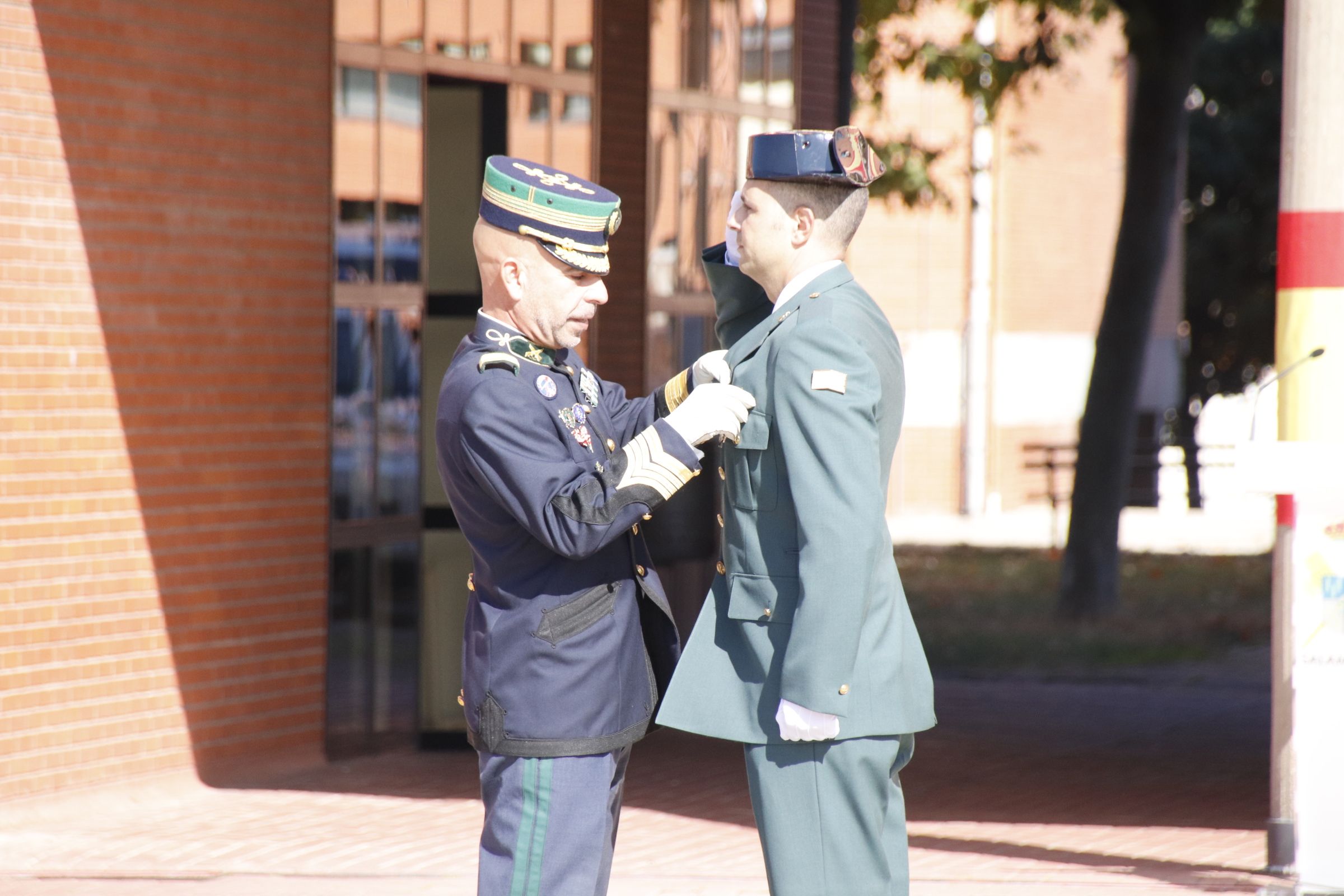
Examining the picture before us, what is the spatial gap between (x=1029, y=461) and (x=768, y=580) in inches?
829

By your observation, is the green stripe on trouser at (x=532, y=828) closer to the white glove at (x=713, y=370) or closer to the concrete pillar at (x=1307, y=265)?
the white glove at (x=713, y=370)

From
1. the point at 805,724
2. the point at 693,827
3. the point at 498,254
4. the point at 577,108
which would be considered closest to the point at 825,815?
the point at 805,724

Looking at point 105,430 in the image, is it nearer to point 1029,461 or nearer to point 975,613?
point 975,613

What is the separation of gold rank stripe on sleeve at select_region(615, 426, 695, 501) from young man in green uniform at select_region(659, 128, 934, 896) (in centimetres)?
13

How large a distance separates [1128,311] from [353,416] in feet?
23.0

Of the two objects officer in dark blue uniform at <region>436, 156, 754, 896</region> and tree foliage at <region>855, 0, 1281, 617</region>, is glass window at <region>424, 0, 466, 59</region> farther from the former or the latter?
tree foliage at <region>855, 0, 1281, 617</region>

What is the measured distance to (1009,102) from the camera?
2133 cm

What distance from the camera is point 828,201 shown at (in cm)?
343

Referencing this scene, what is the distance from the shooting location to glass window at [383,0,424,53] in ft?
24.8

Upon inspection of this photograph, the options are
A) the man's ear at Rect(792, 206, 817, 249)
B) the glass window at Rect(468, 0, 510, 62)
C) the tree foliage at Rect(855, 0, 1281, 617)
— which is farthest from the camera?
the tree foliage at Rect(855, 0, 1281, 617)

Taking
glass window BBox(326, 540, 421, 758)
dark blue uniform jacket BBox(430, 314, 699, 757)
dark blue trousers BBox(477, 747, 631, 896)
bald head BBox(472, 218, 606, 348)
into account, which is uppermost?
bald head BBox(472, 218, 606, 348)

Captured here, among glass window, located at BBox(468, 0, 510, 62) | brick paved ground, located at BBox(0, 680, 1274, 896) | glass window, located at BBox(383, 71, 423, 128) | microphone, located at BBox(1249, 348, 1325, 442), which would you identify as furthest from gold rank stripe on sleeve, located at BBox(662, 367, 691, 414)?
glass window, located at BBox(468, 0, 510, 62)

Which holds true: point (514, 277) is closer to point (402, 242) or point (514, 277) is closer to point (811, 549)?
point (811, 549)

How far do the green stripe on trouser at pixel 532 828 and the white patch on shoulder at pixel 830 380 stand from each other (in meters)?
0.89
